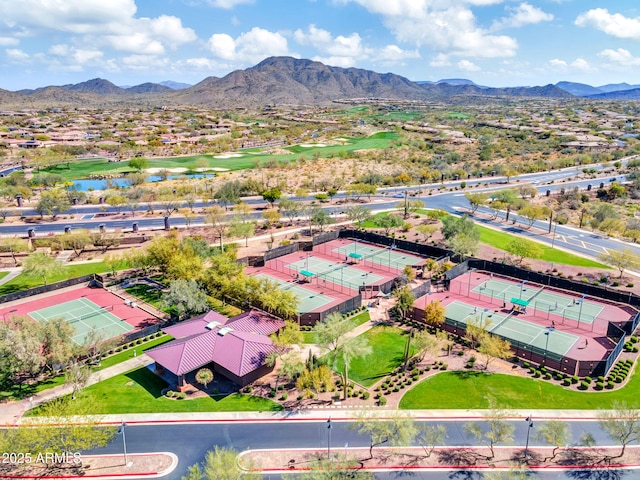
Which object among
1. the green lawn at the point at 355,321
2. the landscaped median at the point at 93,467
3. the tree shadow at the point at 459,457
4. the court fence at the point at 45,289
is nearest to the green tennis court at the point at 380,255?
the green lawn at the point at 355,321

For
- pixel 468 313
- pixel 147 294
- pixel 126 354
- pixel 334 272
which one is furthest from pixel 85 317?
pixel 468 313

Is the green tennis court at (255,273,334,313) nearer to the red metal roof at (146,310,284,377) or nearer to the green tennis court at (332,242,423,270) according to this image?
the red metal roof at (146,310,284,377)

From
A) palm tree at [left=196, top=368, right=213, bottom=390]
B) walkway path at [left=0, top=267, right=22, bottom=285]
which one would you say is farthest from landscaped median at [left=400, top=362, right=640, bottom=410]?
walkway path at [left=0, top=267, right=22, bottom=285]

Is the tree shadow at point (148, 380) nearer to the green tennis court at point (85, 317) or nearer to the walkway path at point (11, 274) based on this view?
the green tennis court at point (85, 317)

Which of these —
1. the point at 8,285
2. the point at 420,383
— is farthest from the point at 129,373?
the point at 8,285

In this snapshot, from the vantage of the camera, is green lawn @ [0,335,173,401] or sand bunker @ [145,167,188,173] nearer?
green lawn @ [0,335,173,401]
